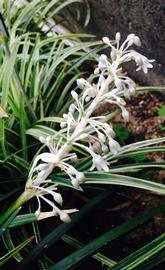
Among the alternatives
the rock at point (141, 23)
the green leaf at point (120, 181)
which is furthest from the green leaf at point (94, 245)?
the rock at point (141, 23)

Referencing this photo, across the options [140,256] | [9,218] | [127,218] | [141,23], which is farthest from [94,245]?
[141,23]

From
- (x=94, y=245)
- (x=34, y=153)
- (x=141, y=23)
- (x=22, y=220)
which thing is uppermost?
(x=141, y=23)

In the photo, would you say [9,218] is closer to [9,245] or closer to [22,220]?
[22,220]

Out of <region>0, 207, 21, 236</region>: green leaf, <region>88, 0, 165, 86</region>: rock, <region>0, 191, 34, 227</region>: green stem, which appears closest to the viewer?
<region>0, 191, 34, 227</region>: green stem

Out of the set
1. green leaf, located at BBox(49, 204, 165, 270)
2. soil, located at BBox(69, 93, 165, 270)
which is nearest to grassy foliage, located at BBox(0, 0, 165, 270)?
green leaf, located at BBox(49, 204, 165, 270)

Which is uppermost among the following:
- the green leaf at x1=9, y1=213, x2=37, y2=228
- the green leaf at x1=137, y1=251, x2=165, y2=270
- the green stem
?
the green stem

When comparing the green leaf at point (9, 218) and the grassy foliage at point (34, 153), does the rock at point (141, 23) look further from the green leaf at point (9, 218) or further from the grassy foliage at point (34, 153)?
the green leaf at point (9, 218)

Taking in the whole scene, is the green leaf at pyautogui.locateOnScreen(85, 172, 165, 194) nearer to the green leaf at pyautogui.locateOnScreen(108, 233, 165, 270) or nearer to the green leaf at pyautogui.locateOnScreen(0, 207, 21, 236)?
the green leaf at pyautogui.locateOnScreen(108, 233, 165, 270)

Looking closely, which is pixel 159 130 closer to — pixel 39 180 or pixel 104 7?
pixel 104 7
